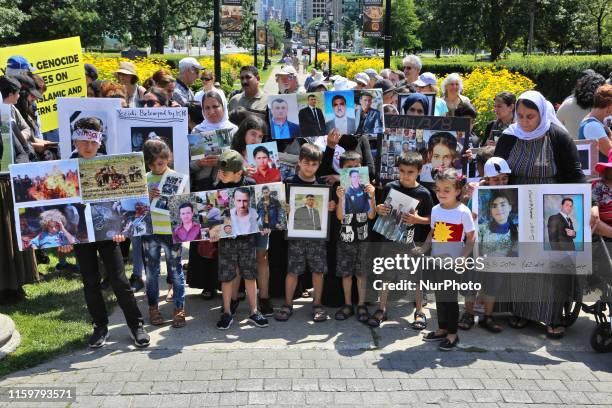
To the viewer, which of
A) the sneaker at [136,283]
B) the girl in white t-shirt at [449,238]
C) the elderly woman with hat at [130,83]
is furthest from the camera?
the elderly woman with hat at [130,83]

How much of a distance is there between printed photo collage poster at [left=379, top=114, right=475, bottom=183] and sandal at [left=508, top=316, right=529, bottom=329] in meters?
1.44

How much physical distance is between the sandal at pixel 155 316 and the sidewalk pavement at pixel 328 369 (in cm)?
11

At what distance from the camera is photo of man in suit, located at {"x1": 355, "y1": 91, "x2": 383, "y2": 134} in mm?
6207

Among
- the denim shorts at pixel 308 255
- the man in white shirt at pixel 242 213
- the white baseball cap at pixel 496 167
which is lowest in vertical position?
the denim shorts at pixel 308 255

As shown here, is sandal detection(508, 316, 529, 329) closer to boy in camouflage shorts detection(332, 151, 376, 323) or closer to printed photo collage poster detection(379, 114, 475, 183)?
boy in camouflage shorts detection(332, 151, 376, 323)

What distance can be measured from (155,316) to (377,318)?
6.70 ft

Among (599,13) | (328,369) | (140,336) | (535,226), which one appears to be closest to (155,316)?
(140,336)

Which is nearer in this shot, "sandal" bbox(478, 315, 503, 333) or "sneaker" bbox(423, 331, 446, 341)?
"sneaker" bbox(423, 331, 446, 341)

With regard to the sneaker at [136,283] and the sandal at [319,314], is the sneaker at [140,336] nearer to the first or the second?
the sneaker at [136,283]

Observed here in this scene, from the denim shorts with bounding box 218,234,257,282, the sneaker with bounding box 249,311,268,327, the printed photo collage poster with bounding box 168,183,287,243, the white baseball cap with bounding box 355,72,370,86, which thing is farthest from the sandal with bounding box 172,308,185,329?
the white baseball cap with bounding box 355,72,370,86

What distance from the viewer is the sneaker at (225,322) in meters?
5.80

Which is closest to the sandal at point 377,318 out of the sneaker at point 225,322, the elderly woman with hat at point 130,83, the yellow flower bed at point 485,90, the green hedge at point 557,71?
the sneaker at point 225,322

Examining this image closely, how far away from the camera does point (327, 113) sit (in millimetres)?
6234

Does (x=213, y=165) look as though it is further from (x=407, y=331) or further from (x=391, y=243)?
(x=407, y=331)
